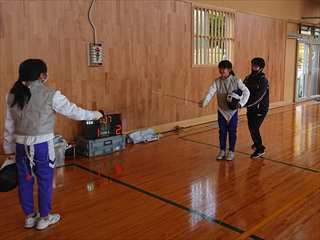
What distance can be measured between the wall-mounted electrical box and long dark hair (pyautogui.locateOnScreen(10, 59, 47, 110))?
2785mm

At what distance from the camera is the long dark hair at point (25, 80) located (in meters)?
2.54

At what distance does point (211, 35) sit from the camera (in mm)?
7547

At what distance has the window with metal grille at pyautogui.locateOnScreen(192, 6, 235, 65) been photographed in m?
7.20

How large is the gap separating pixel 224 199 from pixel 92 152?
228 centimetres

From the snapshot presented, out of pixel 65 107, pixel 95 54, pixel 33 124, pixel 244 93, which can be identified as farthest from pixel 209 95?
pixel 33 124

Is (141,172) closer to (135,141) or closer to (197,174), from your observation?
(197,174)

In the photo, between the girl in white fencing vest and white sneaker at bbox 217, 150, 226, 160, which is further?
white sneaker at bbox 217, 150, 226, 160

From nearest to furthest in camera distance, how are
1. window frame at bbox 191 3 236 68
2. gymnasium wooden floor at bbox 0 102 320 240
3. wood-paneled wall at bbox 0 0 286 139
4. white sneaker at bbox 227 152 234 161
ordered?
gymnasium wooden floor at bbox 0 102 320 240, wood-paneled wall at bbox 0 0 286 139, white sneaker at bbox 227 152 234 161, window frame at bbox 191 3 236 68

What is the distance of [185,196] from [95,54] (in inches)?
112

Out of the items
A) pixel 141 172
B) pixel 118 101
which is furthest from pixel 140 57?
pixel 141 172

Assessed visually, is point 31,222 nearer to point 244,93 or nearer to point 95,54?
point 244,93

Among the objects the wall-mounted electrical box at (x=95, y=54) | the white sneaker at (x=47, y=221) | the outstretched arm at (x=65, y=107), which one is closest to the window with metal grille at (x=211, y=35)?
the wall-mounted electrical box at (x=95, y=54)

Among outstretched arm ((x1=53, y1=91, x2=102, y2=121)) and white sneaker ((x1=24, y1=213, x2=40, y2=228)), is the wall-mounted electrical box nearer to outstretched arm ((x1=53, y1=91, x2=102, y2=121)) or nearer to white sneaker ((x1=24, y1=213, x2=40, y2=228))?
outstretched arm ((x1=53, y1=91, x2=102, y2=121))

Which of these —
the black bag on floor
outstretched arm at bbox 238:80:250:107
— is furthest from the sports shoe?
the black bag on floor
